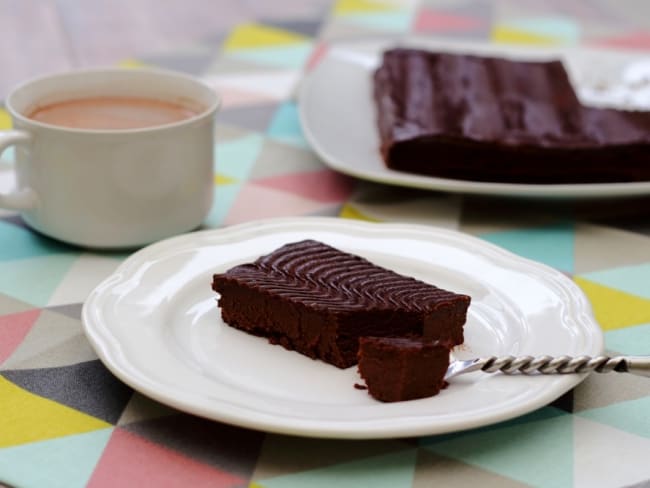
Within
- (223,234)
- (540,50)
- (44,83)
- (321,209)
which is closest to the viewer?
(223,234)

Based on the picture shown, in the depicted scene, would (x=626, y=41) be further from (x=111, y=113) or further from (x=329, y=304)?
(x=329, y=304)

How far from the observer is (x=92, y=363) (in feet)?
3.53

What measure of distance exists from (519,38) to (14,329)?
164cm

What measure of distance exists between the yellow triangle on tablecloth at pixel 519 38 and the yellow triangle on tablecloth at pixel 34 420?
170cm

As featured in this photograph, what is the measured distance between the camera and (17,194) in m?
1.33

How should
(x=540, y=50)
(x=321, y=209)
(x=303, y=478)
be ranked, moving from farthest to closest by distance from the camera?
1. (x=540, y=50)
2. (x=321, y=209)
3. (x=303, y=478)

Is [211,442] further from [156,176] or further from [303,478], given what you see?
[156,176]

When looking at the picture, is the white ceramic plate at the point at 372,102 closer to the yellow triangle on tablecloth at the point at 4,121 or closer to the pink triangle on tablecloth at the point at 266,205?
the pink triangle on tablecloth at the point at 266,205

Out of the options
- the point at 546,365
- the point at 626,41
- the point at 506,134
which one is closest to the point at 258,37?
the point at 626,41

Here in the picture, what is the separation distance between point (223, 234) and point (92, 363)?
0.27 meters

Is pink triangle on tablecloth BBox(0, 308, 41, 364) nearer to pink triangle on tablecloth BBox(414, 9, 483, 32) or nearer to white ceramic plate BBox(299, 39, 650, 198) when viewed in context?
white ceramic plate BBox(299, 39, 650, 198)

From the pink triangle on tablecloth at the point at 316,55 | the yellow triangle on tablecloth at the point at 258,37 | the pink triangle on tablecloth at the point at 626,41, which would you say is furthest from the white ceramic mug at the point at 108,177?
the pink triangle on tablecloth at the point at 626,41

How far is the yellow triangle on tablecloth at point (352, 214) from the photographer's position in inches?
58.6

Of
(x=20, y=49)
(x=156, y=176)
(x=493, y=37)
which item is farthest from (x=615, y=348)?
(x=20, y=49)
